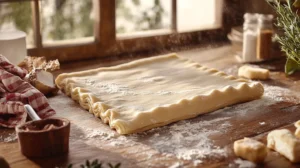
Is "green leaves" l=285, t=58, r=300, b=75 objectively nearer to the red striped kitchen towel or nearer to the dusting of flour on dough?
the dusting of flour on dough

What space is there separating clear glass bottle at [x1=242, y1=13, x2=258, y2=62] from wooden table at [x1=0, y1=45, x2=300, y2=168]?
26cm

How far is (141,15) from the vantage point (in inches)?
89.0

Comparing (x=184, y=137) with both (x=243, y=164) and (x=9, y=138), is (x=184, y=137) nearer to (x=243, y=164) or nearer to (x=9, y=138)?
(x=243, y=164)

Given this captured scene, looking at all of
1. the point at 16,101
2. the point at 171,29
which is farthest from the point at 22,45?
the point at 171,29

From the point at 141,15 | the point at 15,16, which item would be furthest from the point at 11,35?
the point at 141,15

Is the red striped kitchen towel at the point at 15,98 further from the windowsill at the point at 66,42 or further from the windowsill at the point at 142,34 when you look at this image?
the windowsill at the point at 142,34

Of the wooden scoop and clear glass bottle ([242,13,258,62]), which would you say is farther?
clear glass bottle ([242,13,258,62])

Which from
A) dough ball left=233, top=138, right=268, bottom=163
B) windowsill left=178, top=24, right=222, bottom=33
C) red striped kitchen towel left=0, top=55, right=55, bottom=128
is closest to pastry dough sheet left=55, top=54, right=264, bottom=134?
red striped kitchen towel left=0, top=55, right=55, bottom=128

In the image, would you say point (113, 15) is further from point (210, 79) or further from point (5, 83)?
point (5, 83)

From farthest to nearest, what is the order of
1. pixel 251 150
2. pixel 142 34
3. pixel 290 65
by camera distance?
pixel 142 34, pixel 290 65, pixel 251 150

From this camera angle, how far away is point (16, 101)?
132cm

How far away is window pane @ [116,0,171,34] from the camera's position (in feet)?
7.20

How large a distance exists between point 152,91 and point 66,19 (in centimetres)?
94

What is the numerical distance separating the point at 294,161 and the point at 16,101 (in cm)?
67
